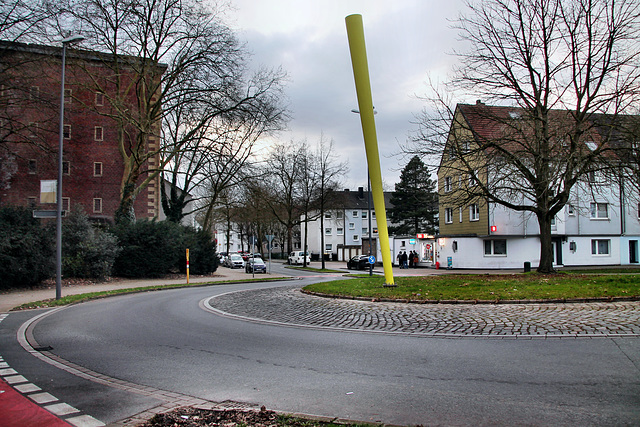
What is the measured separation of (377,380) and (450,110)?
1849cm

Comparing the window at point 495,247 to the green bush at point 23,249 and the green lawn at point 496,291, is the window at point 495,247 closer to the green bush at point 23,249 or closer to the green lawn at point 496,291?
the green lawn at point 496,291

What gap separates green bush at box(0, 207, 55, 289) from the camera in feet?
67.8

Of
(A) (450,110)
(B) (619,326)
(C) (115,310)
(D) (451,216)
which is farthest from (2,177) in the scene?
(B) (619,326)

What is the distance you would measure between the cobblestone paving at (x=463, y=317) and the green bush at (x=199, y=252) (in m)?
22.0

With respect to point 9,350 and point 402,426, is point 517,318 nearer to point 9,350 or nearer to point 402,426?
point 402,426

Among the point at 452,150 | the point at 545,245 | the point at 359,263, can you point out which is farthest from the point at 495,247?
the point at 452,150

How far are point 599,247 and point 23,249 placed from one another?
44.2 m

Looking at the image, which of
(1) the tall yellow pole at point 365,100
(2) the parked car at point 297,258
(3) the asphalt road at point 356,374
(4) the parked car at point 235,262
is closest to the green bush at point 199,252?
(4) the parked car at point 235,262

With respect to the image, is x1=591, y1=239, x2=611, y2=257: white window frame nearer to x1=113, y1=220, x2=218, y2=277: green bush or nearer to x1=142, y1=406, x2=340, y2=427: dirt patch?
x1=113, y1=220, x2=218, y2=277: green bush

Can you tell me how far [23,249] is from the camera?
21.3 metres

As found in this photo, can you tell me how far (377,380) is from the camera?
6.11 meters

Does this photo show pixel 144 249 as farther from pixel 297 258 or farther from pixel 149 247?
pixel 297 258

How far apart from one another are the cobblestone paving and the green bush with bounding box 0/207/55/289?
12047 millimetres

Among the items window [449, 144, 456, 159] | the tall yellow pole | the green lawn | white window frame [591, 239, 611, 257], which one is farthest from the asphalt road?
white window frame [591, 239, 611, 257]
